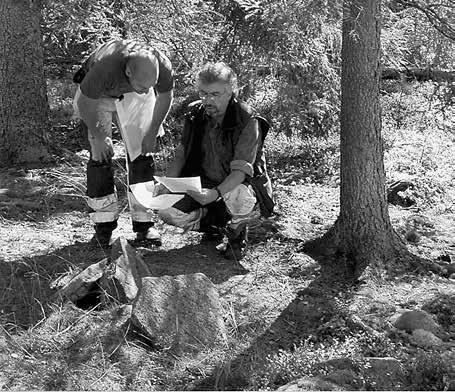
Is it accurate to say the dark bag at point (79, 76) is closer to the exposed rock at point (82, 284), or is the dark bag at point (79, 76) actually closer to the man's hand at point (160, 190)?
the man's hand at point (160, 190)

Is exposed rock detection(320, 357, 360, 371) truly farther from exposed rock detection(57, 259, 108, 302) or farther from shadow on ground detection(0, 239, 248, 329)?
exposed rock detection(57, 259, 108, 302)

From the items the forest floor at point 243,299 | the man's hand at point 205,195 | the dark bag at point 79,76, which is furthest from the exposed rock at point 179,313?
the dark bag at point 79,76

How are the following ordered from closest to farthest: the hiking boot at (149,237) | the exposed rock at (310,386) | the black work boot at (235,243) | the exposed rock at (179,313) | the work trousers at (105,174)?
the exposed rock at (310,386)
the exposed rock at (179,313)
the work trousers at (105,174)
the black work boot at (235,243)
the hiking boot at (149,237)

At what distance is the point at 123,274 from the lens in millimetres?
5195

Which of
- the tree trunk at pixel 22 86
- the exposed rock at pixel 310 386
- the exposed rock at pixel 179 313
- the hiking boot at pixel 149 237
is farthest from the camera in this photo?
the tree trunk at pixel 22 86

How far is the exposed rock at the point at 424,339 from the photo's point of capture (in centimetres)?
486

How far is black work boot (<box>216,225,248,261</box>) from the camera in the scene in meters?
6.02

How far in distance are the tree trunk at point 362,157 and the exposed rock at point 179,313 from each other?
5.42 ft

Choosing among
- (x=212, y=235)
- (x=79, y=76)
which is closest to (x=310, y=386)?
(x=212, y=235)

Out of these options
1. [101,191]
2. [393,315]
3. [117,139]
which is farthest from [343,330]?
[117,139]

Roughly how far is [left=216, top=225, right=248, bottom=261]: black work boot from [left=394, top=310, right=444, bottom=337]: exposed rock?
57.2 inches

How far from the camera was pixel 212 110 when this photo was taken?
18.5 ft

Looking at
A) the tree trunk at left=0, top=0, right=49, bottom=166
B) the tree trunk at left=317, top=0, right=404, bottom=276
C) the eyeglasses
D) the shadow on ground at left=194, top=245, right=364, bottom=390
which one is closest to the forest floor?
the shadow on ground at left=194, top=245, right=364, bottom=390

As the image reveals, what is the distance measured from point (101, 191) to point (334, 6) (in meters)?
2.32
